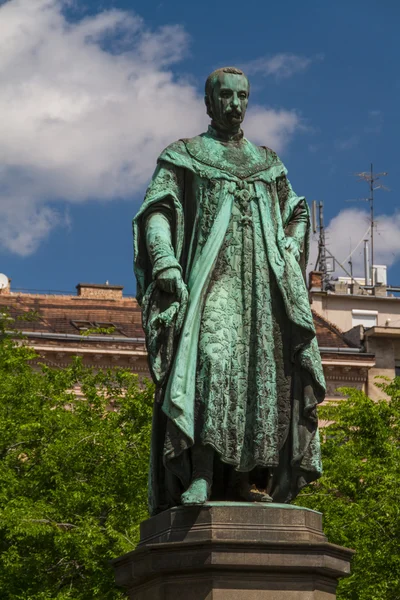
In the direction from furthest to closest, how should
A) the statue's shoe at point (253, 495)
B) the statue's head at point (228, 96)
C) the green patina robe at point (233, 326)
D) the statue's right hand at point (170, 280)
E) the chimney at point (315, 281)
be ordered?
1. the chimney at point (315, 281)
2. the statue's head at point (228, 96)
3. the statue's right hand at point (170, 280)
4. the green patina robe at point (233, 326)
5. the statue's shoe at point (253, 495)

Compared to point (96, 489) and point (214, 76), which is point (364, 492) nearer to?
point (96, 489)

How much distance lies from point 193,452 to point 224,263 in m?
1.31

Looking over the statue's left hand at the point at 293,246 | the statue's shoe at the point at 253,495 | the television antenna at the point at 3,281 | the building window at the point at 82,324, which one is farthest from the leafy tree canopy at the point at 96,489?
the television antenna at the point at 3,281

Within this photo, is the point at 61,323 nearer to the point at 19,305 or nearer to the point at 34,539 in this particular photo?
the point at 19,305

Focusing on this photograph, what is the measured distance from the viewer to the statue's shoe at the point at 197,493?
29.1 ft

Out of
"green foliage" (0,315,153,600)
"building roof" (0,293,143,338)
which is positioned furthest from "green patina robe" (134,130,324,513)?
"building roof" (0,293,143,338)

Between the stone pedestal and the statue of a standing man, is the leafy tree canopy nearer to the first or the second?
the statue of a standing man

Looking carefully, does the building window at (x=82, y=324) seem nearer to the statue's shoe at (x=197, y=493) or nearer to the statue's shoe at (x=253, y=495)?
the statue's shoe at (x=253, y=495)

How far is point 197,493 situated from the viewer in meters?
8.94

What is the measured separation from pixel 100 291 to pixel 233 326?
157 ft

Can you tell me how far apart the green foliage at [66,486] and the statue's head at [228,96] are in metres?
15.1

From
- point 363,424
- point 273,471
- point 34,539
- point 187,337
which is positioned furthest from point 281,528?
point 363,424

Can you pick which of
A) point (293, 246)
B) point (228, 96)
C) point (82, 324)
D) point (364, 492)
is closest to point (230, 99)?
point (228, 96)

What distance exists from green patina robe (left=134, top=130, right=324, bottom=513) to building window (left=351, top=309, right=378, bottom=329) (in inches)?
2080
